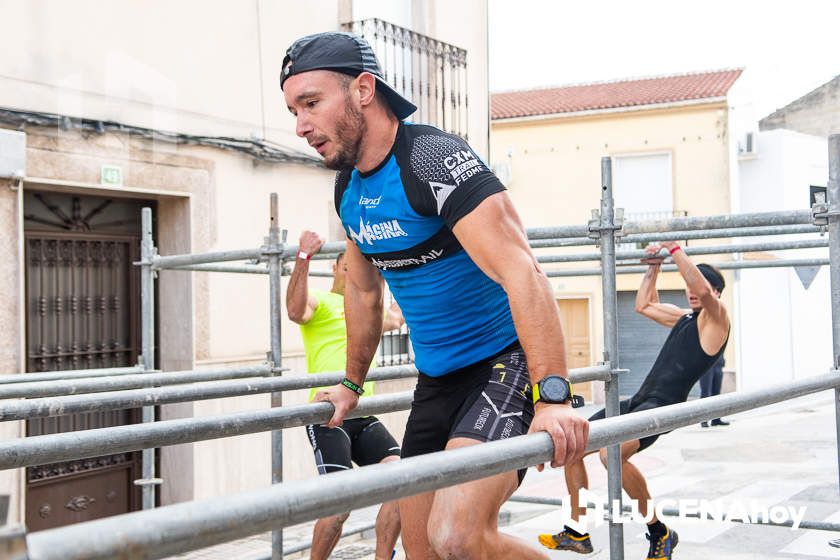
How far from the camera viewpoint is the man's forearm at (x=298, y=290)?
5152 mm

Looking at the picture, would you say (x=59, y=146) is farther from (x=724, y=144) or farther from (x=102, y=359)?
(x=724, y=144)

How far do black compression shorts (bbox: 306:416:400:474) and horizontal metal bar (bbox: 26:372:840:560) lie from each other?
9.59 feet

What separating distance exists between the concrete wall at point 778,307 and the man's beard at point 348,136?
21493mm

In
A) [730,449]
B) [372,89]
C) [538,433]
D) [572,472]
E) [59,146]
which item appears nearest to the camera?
[538,433]

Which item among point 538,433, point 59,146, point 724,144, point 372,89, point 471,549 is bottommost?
point 471,549

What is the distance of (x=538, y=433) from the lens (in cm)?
215

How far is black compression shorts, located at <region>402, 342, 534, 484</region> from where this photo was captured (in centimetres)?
274

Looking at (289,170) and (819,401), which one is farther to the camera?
(819,401)

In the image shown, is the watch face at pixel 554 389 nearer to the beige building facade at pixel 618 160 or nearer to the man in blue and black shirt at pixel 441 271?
the man in blue and black shirt at pixel 441 271

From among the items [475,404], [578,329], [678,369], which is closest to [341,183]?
[475,404]

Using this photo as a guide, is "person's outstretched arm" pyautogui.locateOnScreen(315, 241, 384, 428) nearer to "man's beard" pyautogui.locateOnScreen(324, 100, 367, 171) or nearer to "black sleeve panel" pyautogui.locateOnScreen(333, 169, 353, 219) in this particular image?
"black sleeve panel" pyautogui.locateOnScreen(333, 169, 353, 219)

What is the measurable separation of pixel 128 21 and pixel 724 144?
17786 millimetres

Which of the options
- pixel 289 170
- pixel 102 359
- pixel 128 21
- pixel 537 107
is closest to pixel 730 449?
pixel 289 170

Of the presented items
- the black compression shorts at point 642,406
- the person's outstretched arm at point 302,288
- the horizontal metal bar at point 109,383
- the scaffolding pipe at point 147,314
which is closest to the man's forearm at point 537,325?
the horizontal metal bar at point 109,383
